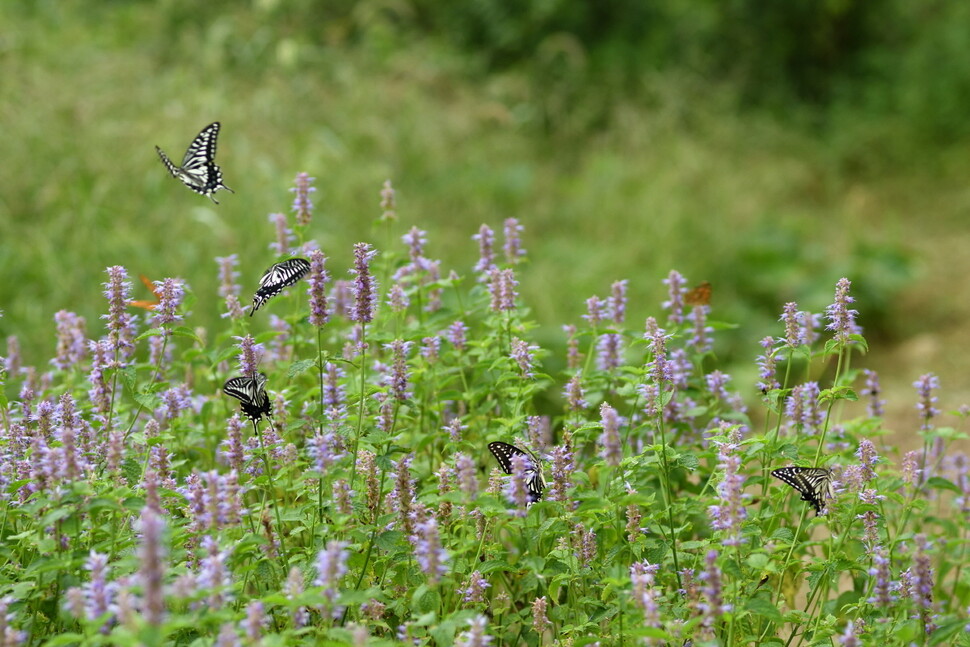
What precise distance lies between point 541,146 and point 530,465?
870cm

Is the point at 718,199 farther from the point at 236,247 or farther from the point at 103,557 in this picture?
the point at 103,557

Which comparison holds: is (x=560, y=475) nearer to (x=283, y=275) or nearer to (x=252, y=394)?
(x=252, y=394)

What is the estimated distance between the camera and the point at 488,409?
3.29 meters

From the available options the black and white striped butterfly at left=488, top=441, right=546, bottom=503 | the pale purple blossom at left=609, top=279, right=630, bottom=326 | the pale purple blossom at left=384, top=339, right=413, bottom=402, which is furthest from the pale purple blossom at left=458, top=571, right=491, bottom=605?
the pale purple blossom at left=609, top=279, right=630, bottom=326

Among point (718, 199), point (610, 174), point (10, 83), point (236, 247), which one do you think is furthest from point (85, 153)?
point (718, 199)

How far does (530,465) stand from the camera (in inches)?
101

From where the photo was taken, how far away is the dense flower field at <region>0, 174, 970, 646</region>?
2.21 metres

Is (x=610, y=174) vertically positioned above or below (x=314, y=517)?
above

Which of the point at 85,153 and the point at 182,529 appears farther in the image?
the point at 85,153

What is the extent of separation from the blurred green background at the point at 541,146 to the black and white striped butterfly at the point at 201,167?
5.08 feet

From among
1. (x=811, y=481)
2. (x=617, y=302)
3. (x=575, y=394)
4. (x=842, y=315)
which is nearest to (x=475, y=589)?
(x=575, y=394)

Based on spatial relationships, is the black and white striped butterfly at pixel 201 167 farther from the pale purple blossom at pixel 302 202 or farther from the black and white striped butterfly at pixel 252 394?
the black and white striped butterfly at pixel 252 394

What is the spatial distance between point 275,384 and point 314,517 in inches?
30.7

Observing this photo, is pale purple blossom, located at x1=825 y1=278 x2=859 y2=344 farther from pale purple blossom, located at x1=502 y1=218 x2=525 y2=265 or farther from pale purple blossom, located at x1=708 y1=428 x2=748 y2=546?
pale purple blossom, located at x1=502 y1=218 x2=525 y2=265
